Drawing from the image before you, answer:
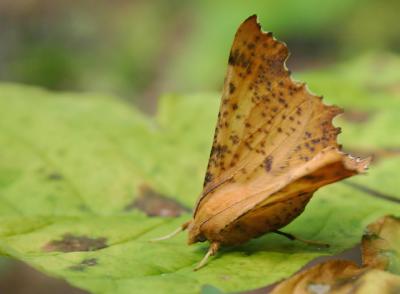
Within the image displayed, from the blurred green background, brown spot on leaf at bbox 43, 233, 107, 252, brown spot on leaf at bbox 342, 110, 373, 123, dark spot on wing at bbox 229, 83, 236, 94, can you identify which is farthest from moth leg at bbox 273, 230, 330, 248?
the blurred green background

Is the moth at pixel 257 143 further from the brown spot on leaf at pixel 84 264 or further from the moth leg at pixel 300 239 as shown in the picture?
the brown spot on leaf at pixel 84 264

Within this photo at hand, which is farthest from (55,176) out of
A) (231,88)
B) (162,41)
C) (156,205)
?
(162,41)

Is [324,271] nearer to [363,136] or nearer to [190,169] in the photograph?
[190,169]

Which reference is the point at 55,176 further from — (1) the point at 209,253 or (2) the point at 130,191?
(1) the point at 209,253

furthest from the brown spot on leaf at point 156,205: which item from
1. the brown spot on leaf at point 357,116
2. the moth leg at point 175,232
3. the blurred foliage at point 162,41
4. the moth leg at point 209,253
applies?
the blurred foliage at point 162,41

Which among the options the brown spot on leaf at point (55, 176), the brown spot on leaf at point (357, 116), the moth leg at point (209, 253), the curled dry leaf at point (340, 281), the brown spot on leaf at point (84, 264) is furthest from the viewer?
the brown spot on leaf at point (357, 116)

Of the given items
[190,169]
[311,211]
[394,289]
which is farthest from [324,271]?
[190,169]
